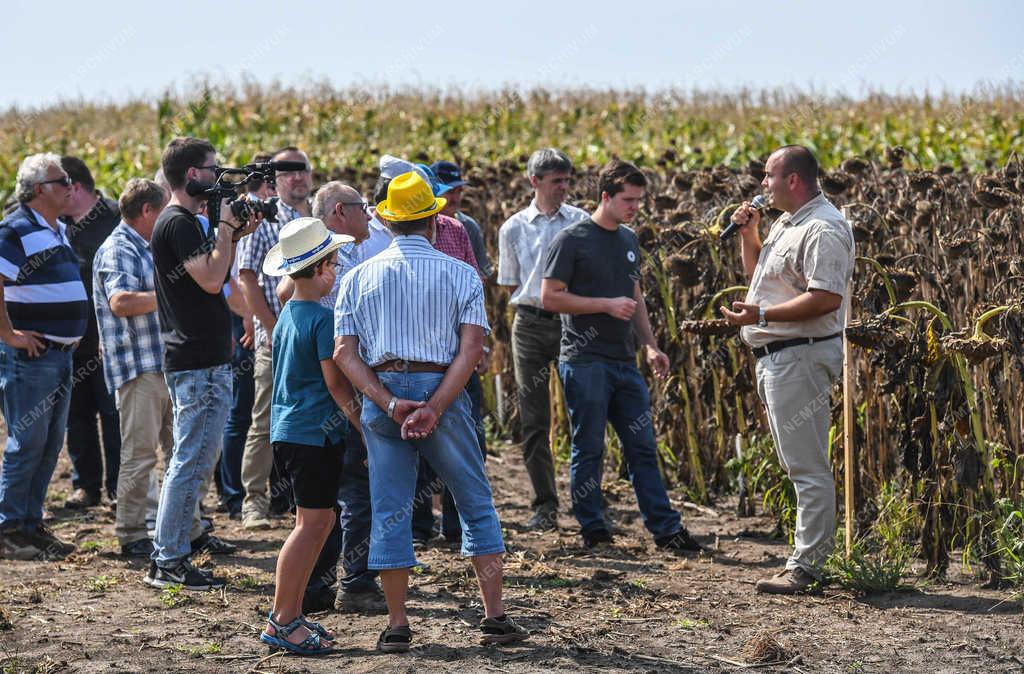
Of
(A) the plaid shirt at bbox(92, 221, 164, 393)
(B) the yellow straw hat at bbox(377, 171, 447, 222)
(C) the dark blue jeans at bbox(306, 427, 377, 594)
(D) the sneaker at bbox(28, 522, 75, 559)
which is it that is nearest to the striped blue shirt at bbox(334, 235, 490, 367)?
(B) the yellow straw hat at bbox(377, 171, 447, 222)

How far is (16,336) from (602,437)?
3.46m

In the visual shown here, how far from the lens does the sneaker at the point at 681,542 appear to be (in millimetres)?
7547

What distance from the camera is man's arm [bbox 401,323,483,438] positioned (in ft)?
17.3

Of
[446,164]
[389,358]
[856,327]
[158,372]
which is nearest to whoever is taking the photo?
[389,358]

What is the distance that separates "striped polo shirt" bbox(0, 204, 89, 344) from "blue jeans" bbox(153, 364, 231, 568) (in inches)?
47.6

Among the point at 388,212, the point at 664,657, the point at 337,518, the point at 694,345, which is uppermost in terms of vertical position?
the point at 388,212

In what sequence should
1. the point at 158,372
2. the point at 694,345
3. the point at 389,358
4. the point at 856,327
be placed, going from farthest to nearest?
the point at 694,345 → the point at 158,372 → the point at 856,327 → the point at 389,358

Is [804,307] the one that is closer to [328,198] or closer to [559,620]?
[559,620]

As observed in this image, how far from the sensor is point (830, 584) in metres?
6.63

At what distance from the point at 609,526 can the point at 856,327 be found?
8.33ft

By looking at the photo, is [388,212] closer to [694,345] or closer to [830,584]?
[830,584]

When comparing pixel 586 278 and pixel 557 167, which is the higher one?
pixel 557 167

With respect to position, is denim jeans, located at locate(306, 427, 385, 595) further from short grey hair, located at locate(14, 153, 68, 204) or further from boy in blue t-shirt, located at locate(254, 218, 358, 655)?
short grey hair, located at locate(14, 153, 68, 204)

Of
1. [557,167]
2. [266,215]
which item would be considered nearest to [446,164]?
[557,167]
